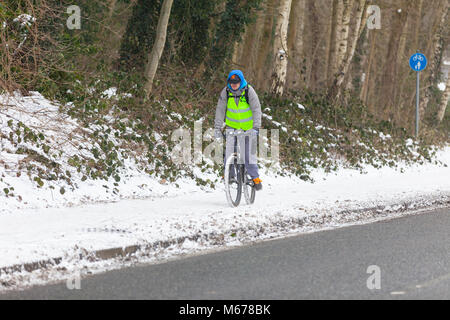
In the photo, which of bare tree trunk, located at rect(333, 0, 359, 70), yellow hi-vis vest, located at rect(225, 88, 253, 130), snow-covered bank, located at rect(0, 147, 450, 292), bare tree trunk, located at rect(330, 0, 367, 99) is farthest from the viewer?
bare tree trunk, located at rect(330, 0, 367, 99)

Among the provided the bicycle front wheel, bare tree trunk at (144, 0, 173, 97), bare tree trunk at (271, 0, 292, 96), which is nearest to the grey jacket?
the bicycle front wheel

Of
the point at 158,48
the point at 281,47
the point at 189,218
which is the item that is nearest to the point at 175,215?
the point at 189,218

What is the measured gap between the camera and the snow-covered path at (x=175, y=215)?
8289 mm

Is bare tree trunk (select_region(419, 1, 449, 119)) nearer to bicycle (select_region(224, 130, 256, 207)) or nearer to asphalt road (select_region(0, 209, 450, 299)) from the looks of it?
bicycle (select_region(224, 130, 256, 207))

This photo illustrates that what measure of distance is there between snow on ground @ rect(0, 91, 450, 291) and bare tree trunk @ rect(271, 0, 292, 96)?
15.8 feet

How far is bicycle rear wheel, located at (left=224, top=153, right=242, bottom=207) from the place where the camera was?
1186cm

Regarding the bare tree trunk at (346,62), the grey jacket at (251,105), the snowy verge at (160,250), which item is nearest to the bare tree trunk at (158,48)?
the grey jacket at (251,105)

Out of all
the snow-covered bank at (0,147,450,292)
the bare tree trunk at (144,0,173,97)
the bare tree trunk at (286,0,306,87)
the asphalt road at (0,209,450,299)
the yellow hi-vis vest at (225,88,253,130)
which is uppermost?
the bare tree trunk at (286,0,306,87)

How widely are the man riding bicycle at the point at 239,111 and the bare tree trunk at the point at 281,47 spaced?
30.1ft

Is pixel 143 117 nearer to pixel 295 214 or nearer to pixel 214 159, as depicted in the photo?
pixel 214 159

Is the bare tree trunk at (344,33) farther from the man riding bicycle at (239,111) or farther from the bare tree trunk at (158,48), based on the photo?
the man riding bicycle at (239,111)

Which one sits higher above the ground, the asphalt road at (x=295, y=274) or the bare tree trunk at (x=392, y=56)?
the bare tree trunk at (x=392, y=56)
